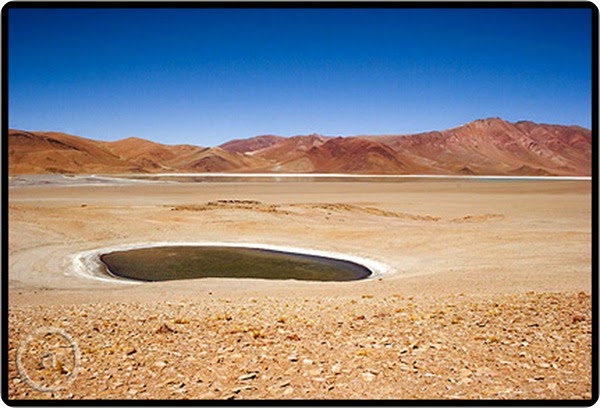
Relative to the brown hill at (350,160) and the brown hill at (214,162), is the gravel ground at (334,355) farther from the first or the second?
the brown hill at (214,162)

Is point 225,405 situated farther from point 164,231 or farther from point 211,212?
point 211,212

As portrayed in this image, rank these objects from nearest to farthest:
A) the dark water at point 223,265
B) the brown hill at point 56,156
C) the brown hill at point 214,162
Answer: the dark water at point 223,265, the brown hill at point 56,156, the brown hill at point 214,162

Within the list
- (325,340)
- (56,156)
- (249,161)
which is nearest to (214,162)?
(249,161)

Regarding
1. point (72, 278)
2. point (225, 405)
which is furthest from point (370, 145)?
point (225, 405)

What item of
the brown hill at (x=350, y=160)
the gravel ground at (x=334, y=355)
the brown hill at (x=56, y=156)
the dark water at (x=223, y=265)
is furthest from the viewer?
the brown hill at (x=350, y=160)

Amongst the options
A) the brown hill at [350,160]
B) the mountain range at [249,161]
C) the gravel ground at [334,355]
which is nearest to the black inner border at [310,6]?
the gravel ground at [334,355]

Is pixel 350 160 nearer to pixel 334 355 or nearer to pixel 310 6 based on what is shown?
pixel 334 355

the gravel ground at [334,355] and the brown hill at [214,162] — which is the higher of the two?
the brown hill at [214,162]

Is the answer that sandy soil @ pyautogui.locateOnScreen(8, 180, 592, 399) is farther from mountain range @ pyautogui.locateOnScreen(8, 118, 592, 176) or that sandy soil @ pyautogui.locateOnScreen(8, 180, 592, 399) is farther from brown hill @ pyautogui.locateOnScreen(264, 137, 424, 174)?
brown hill @ pyautogui.locateOnScreen(264, 137, 424, 174)

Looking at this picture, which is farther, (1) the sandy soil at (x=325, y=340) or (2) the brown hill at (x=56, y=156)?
(2) the brown hill at (x=56, y=156)
